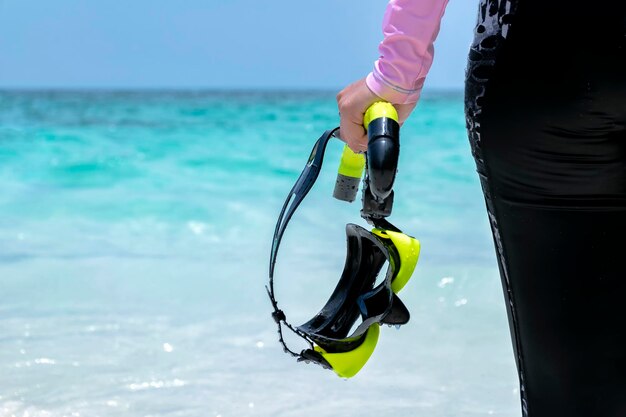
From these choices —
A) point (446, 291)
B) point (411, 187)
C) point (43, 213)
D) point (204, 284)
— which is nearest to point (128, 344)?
point (204, 284)

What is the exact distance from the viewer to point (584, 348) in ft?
3.60

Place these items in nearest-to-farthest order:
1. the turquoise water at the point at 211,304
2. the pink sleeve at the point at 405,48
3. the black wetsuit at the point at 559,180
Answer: the black wetsuit at the point at 559,180
the pink sleeve at the point at 405,48
the turquoise water at the point at 211,304

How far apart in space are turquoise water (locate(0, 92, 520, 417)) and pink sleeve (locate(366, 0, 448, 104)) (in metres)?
1.37

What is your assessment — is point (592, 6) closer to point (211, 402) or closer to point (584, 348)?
point (584, 348)

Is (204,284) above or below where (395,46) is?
below

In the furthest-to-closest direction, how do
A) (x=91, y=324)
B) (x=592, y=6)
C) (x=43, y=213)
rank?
(x=43, y=213) < (x=91, y=324) < (x=592, y=6)

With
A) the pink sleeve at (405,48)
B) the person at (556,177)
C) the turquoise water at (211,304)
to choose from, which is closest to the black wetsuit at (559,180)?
the person at (556,177)

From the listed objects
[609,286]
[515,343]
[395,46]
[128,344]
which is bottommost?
[128,344]

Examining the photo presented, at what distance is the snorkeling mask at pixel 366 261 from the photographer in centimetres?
122

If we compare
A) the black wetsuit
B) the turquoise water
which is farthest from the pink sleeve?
the turquoise water

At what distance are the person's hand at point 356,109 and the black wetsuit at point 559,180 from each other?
177mm

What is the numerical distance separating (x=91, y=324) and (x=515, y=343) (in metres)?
2.30

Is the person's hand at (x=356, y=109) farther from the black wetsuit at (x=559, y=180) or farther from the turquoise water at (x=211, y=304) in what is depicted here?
the turquoise water at (x=211, y=304)

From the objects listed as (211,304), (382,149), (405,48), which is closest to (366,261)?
(382,149)
